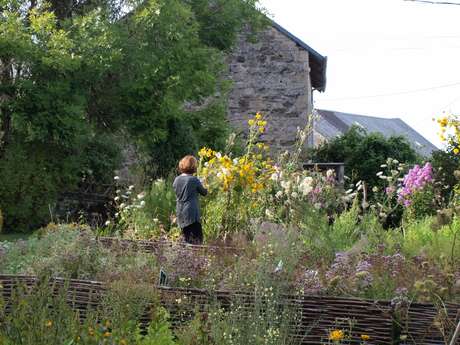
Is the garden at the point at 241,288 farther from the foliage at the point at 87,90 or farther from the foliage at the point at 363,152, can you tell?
the foliage at the point at 363,152

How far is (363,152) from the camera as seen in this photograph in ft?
71.4

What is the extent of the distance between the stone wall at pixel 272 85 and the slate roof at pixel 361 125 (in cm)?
911

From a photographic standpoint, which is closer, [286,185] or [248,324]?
[248,324]

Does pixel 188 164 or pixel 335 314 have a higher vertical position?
pixel 188 164

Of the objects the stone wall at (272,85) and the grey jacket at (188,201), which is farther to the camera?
the stone wall at (272,85)

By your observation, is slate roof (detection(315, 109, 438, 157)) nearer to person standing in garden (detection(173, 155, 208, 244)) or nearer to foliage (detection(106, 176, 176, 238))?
foliage (detection(106, 176, 176, 238))

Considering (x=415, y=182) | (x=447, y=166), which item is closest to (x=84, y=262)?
(x=415, y=182)

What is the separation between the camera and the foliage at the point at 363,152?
2145cm

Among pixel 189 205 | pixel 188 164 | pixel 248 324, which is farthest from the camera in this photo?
pixel 188 164

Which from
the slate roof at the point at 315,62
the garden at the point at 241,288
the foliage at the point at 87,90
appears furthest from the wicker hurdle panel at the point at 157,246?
the slate roof at the point at 315,62

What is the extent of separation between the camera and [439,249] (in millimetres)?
7602

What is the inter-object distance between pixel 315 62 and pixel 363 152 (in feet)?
10.1

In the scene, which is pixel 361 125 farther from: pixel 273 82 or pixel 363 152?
pixel 273 82

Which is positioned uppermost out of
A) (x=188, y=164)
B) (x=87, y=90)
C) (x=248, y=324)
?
(x=87, y=90)
